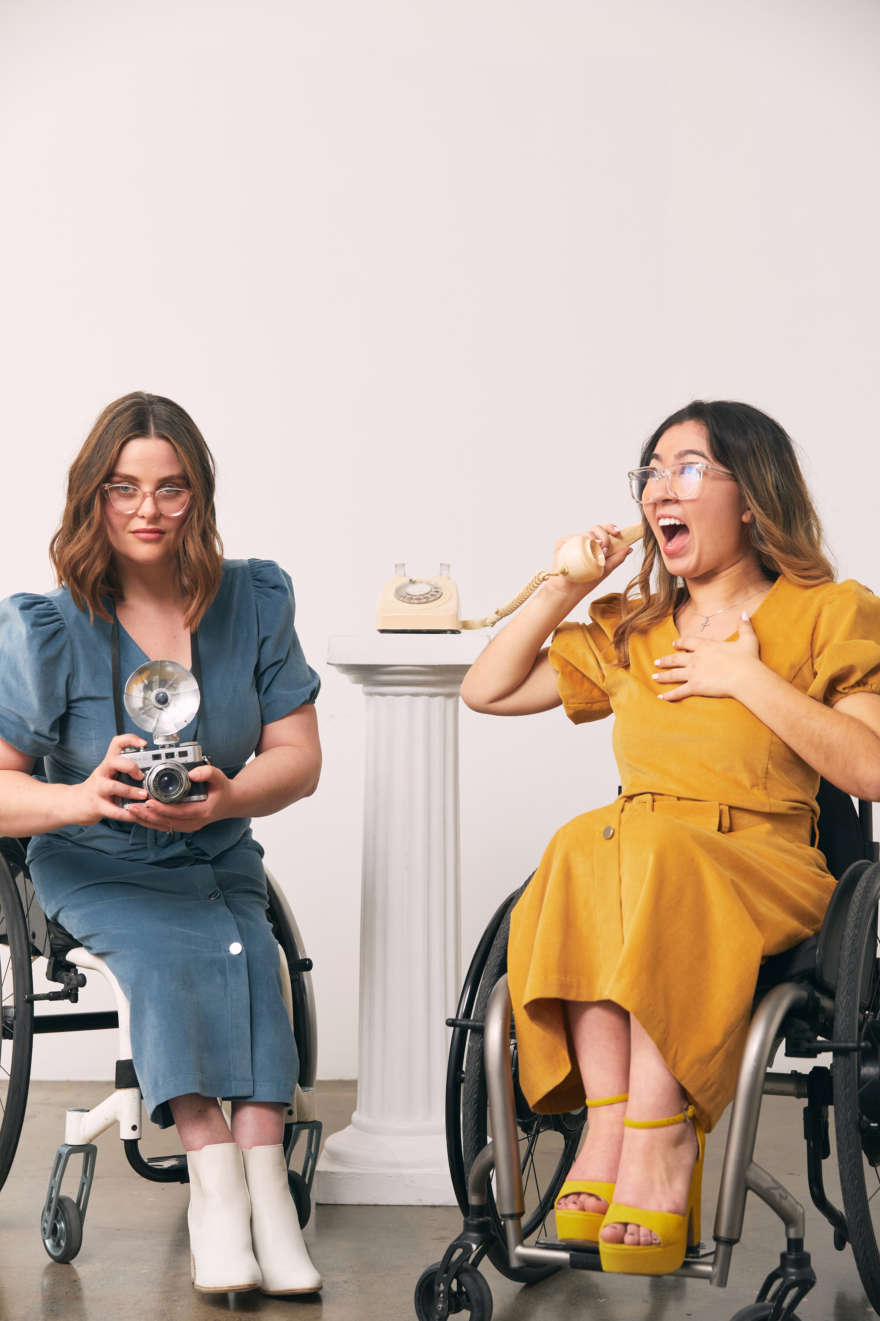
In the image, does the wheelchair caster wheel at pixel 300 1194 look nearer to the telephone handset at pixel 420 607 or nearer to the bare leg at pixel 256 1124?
the bare leg at pixel 256 1124

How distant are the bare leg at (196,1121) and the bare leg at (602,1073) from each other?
0.55 metres

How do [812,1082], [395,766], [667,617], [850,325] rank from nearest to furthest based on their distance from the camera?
[812,1082]
[667,617]
[395,766]
[850,325]

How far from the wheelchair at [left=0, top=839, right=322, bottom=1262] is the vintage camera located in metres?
0.30

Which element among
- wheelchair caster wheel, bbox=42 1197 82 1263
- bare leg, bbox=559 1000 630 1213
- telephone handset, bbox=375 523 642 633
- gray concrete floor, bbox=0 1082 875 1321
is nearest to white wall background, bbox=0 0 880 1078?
telephone handset, bbox=375 523 642 633

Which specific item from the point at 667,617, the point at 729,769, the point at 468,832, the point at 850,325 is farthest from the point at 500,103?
the point at 729,769

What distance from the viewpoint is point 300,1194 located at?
241cm

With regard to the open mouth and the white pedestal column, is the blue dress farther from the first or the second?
the open mouth

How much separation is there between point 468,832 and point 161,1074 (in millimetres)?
1820

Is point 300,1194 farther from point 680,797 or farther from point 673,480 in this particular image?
point 673,480

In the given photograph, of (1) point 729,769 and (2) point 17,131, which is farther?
(2) point 17,131

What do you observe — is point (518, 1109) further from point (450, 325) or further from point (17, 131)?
point (17, 131)

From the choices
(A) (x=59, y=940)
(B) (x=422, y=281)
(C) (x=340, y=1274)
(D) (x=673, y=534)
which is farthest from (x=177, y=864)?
(B) (x=422, y=281)

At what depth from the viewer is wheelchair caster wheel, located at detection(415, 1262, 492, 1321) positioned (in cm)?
196

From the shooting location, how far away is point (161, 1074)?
2143 mm
